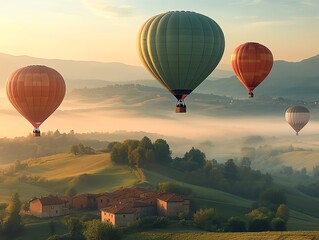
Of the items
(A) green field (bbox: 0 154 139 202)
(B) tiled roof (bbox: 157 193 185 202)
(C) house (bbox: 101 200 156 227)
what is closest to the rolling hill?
(A) green field (bbox: 0 154 139 202)

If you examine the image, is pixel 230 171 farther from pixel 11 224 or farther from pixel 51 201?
pixel 11 224

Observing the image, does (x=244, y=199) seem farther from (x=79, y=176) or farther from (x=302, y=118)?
(x=79, y=176)

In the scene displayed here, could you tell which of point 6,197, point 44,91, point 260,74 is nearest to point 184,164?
point 6,197

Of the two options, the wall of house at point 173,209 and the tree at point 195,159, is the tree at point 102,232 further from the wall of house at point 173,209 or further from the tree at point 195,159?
the tree at point 195,159

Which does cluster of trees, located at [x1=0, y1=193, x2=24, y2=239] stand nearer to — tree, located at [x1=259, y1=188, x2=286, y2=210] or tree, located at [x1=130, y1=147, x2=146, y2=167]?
tree, located at [x1=130, y1=147, x2=146, y2=167]

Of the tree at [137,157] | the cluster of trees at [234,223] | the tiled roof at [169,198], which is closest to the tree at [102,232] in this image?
the cluster of trees at [234,223]
